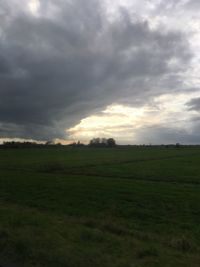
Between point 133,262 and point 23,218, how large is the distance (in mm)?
5900

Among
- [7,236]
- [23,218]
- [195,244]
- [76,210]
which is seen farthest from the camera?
[76,210]

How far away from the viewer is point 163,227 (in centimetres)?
1263

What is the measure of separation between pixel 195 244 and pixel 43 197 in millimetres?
10980

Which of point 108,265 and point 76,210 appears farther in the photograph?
point 76,210

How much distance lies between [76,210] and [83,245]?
7.02m

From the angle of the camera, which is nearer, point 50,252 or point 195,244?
point 50,252

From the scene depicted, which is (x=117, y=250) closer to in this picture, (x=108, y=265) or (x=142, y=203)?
(x=108, y=265)

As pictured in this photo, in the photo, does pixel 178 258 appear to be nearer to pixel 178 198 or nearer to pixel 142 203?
pixel 142 203

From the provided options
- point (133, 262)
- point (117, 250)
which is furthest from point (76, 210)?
point (133, 262)

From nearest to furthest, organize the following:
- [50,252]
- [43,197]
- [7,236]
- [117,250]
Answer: [50,252]
[117,250]
[7,236]
[43,197]

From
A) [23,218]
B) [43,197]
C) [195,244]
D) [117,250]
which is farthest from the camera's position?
[43,197]

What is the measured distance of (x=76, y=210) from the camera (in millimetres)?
15344

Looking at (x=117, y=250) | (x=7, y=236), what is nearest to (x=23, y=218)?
(x=7, y=236)

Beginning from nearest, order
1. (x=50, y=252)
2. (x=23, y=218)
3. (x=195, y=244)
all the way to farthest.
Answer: (x=50, y=252) → (x=195, y=244) → (x=23, y=218)
